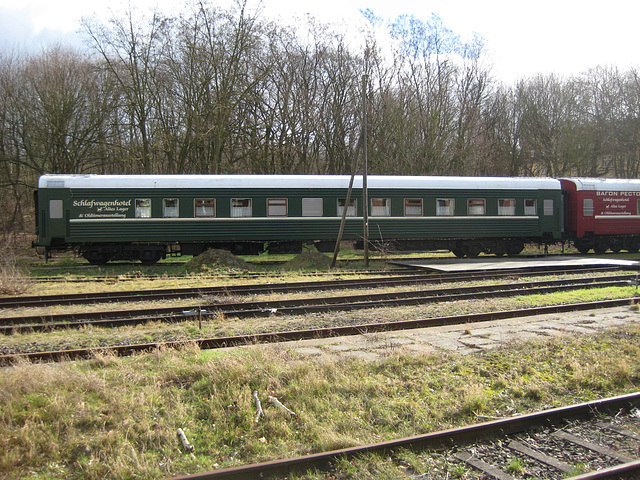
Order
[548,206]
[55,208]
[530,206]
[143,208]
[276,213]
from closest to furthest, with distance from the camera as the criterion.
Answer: [55,208] < [143,208] < [276,213] < [530,206] < [548,206]

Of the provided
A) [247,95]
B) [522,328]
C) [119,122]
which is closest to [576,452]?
[522,328]

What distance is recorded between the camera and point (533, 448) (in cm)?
408

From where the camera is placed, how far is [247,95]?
27734mm

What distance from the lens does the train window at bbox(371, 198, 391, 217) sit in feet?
63.7

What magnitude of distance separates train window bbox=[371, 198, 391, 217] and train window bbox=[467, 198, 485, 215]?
3504mm

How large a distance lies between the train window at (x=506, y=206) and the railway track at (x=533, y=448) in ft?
55.0

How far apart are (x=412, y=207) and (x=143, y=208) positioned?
33.9 feet

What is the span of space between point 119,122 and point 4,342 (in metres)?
23.3

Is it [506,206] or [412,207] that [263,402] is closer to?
[412,207]

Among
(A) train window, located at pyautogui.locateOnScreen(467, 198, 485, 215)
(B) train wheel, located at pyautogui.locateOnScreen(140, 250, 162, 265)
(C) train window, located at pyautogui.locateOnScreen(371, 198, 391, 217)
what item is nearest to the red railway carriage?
(A) train window, located at pyautogui.locateOnScreen(467, 198, 485, 215)

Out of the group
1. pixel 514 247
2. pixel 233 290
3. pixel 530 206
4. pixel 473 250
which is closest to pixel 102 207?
pixel 233 290

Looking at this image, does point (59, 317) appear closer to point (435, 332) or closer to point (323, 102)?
point (435, 332)

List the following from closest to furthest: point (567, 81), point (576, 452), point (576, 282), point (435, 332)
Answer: point (576, 452)
point (435, 332)
point (576, 282)
point (567, 81)

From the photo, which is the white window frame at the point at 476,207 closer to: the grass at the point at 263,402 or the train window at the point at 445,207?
the train window at the point at 445,207
